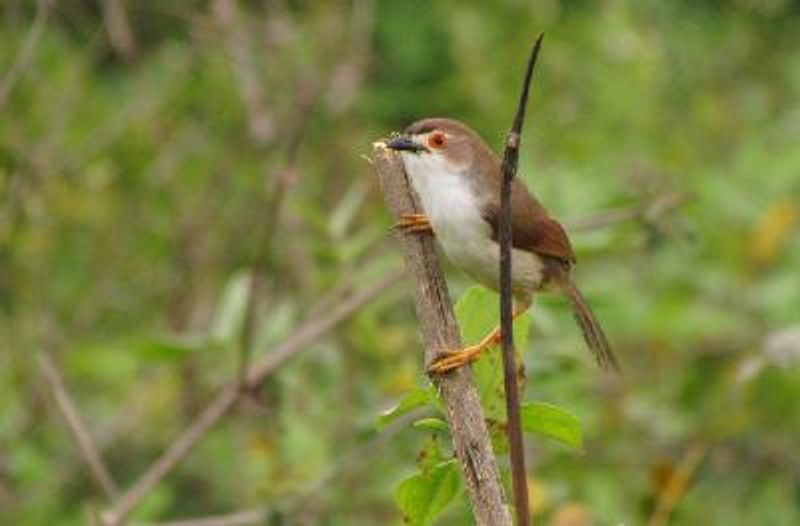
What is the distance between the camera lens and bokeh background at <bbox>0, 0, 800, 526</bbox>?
4219 mm

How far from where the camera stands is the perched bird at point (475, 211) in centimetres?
266

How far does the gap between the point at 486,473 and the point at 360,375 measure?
316 cm

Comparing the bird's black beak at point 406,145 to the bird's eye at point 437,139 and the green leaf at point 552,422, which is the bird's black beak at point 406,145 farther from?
the green leaf at point 552,422

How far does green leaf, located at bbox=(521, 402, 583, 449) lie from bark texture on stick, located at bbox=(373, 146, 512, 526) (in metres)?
0.08

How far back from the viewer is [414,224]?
82.1 inches

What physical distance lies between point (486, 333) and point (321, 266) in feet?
10.0

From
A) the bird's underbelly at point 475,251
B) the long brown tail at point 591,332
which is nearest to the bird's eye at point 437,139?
the bird's underbelly at point 475,251

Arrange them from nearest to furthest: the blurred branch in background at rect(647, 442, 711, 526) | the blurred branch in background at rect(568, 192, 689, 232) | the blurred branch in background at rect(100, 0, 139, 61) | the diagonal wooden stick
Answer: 1. the diagonal wooden stick
2. the blurred branch in background at rect(647, 442, 711, 526)
3. the blurred branch in background at rect(568, 192, 689, 232)
4. the blurred branch in background at rect(100, 0, 139, 61)

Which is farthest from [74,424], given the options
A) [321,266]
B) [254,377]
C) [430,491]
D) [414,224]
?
[321,266]

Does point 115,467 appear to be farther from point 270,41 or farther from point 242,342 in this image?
point 242,342

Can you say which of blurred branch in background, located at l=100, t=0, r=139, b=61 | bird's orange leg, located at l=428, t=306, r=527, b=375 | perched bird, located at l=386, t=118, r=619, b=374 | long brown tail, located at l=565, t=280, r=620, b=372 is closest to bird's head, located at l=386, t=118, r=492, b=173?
perched bird, located at l=386, t=118, r=619, b=374

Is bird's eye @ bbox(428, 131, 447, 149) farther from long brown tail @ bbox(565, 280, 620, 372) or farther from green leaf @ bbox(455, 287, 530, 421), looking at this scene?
green leaf @ bbox(455, 287, 530, 421)

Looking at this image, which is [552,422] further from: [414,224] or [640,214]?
[640,214]

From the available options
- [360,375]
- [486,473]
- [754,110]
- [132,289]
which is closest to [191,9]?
[132,289]
